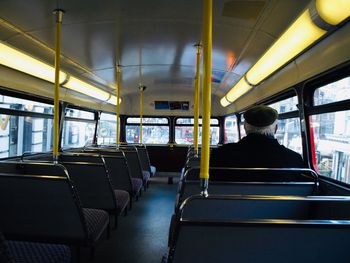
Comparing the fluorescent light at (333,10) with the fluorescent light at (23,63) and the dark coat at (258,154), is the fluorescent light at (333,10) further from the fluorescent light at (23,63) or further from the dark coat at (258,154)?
the fluorescent light at (23,63)

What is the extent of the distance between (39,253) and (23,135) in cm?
245

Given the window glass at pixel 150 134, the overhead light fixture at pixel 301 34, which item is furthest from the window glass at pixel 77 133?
the overhead light fixture at pixel 301 34

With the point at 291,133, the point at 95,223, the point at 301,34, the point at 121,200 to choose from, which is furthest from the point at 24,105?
the point at 291,133

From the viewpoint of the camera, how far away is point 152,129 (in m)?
8.06

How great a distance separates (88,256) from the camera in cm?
268

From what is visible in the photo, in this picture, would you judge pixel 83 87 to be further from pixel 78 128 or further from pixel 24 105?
pixel 24 105

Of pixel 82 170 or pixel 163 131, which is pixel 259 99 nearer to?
pixel 82 170

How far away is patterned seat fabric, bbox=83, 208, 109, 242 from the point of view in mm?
2177

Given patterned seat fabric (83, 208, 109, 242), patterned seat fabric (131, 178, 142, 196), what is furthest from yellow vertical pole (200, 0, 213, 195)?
patterned seat fabric (131, 178, 142, 196)

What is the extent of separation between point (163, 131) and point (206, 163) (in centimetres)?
658

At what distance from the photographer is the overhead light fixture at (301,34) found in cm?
158

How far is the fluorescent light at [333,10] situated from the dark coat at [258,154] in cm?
84

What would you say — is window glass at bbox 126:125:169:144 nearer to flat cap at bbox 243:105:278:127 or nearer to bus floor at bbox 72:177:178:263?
bus floor at bbox 72:177:178:263

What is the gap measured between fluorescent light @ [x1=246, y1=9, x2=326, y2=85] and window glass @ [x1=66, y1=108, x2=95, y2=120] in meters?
3.53
